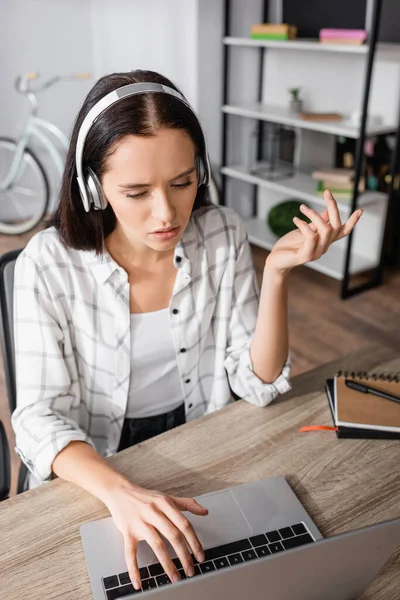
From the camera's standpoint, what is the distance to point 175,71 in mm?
3762

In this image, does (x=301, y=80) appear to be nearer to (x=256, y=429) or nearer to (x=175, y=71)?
(x=175, y=71)

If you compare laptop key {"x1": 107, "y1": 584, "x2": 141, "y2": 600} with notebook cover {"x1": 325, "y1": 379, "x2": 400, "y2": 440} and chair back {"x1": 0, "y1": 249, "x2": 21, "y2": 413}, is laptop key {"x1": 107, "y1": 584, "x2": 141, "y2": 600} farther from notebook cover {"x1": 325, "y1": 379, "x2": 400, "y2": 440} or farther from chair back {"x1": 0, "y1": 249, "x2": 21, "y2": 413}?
chair back {"x1": 0, "y1": 249, "x2": 21, "y2": 413}

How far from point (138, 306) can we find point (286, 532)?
1.62ft

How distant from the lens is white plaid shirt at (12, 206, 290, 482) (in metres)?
0.96

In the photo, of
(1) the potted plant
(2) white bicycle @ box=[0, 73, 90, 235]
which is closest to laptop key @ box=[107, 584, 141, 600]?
(1) the potted plant

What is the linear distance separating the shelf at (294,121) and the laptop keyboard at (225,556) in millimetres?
2390

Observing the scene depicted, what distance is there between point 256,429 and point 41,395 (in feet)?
1.19

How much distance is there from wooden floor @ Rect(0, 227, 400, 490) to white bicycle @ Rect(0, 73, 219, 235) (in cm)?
89

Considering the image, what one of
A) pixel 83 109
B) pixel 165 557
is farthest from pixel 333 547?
pixel 83 109

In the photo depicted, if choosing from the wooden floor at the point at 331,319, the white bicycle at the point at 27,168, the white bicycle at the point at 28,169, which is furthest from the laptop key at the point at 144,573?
the white bicycle at the point at 27,168

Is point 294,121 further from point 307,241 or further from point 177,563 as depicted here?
point 177,563

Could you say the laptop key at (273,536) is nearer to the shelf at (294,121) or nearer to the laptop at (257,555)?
the laptop at (257,555)

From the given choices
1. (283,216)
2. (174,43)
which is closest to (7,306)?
(283,216)

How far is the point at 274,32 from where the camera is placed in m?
3.25
